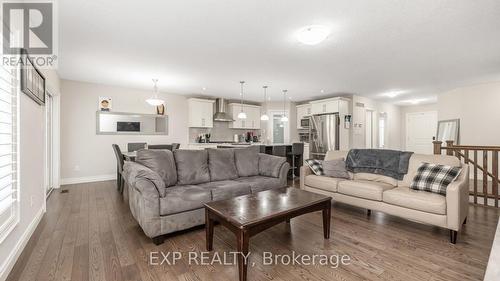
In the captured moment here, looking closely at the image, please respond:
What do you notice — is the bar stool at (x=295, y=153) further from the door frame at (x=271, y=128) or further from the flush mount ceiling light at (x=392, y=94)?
the flush mount ceiling light at (x=392, y=94)

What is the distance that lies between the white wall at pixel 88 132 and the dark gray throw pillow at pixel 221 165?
348 cm

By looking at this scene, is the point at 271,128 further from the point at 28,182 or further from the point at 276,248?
the point at 28,182

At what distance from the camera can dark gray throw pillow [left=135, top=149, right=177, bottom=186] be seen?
2.89 meters

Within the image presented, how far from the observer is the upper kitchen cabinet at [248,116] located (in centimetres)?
762

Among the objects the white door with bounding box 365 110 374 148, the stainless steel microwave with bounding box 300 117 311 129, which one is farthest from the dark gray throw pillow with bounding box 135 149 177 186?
the white door with bounding box 365 110 374 148

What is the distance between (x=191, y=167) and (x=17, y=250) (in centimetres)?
186

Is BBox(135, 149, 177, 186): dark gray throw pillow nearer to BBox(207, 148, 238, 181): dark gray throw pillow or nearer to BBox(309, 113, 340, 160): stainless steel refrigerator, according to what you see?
BBox(207, 148, 238, 181): dark gray throw pillow

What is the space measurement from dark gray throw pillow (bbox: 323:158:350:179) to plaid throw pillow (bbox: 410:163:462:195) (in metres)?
0.94

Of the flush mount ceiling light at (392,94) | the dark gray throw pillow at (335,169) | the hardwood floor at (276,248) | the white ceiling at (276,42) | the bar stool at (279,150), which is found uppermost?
the white ceiling at (276,42)

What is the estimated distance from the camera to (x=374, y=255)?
2115mm

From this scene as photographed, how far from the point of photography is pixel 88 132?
17.7 ft

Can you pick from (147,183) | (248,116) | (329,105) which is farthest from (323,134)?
(147,183)

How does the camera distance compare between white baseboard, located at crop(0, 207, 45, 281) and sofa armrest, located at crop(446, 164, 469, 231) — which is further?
sofa armrest, located at crop(446, 164, 469, 231)

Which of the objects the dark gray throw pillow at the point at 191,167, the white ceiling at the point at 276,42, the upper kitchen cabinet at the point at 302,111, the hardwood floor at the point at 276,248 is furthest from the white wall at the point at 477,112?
the dark gray throw pillow at the point at 191,167
